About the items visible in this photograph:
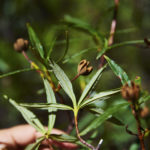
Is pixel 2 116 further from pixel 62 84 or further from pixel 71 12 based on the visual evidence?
pixel 62 84

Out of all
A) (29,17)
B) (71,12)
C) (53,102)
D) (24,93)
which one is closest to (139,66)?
(71,12)

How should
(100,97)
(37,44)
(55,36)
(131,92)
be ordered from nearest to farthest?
(131,92)
(100,97)
(37,44)
(55,36)

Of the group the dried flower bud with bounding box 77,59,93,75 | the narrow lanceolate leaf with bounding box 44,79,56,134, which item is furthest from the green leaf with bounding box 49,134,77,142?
the dried flower bud with bounding box 77,59,93,75

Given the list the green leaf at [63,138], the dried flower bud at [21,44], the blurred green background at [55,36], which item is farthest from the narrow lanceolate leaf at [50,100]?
the blurred green background at [55,36]

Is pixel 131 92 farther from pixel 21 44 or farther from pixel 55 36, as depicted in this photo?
pixel 55 36

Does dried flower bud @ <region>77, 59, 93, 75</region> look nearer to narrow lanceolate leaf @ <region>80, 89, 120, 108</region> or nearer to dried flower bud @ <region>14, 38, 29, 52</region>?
→ narrow lanceolate leaf @ <region>80, 89, 120, 108</region>

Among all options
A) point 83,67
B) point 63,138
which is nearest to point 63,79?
point 83,67

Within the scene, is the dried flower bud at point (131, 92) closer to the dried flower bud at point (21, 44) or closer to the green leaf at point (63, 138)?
the green leaf at point (63, 138)

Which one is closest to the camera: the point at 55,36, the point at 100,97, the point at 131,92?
the point at 131,92

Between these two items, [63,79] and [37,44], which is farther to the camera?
[37,44]
